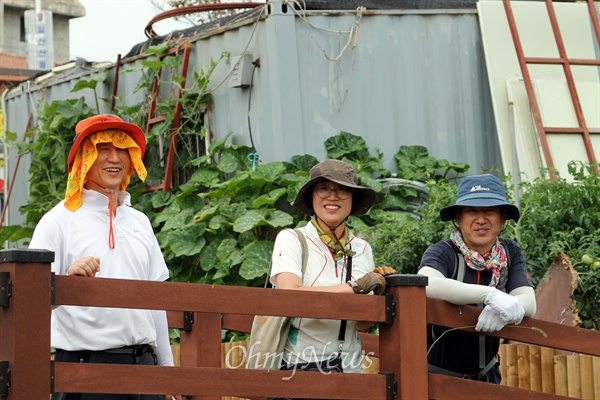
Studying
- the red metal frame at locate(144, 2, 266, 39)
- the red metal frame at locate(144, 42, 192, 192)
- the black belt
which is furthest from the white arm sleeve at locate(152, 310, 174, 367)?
the red metal frame at locate(144, 2, 266, 39)

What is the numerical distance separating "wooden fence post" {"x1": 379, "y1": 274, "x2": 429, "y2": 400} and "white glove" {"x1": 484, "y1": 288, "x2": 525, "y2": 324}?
26 centimetres

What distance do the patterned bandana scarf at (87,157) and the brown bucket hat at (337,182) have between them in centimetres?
70

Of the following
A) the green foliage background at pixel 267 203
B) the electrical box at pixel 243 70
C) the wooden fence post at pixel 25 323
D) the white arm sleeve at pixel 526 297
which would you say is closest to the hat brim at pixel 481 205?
the white arm sleeve at pixel 526 297

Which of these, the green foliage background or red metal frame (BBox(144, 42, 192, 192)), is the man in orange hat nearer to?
the green foliage background

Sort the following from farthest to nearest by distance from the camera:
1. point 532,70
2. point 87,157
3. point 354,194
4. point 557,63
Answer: point 532,70 < point 557,63 < point 354,194 < point 87,157

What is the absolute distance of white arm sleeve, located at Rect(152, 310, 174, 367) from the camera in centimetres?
434

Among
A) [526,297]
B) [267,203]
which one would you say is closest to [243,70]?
[267,203]

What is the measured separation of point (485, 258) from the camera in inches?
179

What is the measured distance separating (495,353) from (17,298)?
2109 millimetres

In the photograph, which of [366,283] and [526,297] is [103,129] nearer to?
[366,283]

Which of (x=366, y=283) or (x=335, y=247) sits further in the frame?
(x=335, y=247)

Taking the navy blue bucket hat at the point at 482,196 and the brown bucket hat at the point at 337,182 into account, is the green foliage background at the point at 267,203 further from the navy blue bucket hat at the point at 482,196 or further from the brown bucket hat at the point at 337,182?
the brown bucket hat at the point at 337,182

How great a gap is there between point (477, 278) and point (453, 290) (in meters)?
0.21

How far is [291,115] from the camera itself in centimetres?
880
